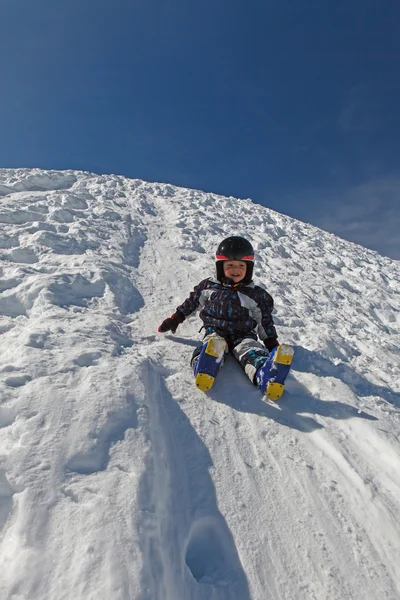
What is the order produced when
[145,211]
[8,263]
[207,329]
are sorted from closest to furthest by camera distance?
[207,329], [8,263], [145,211]

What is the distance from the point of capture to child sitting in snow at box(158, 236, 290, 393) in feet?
11.8

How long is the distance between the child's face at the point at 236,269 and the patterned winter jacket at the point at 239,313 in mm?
99

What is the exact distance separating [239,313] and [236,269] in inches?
20.7

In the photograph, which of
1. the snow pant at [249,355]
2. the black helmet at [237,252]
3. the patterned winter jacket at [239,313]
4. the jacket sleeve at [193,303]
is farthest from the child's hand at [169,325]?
the black helmet at [237,252]

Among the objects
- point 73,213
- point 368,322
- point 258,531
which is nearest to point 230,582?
point 258,531

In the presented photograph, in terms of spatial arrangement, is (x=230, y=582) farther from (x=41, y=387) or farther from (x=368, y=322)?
(x=368, y=322)

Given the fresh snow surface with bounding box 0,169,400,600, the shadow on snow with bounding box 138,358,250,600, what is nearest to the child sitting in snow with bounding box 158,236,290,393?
the fresh snow surface with bounding box 0,169,400,600

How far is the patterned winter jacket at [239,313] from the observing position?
11.8 feet

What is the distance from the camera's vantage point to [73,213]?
8.55 meters

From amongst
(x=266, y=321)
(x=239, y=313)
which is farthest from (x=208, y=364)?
(x=266, y=321)

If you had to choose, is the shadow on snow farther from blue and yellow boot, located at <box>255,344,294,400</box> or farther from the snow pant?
the snow pant

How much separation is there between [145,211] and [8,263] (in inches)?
284

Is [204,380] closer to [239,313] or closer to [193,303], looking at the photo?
[239,313]

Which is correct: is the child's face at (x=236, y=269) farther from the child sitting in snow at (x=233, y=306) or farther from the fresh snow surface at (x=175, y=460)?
the fresh snow surface at (x=175, y=460)
